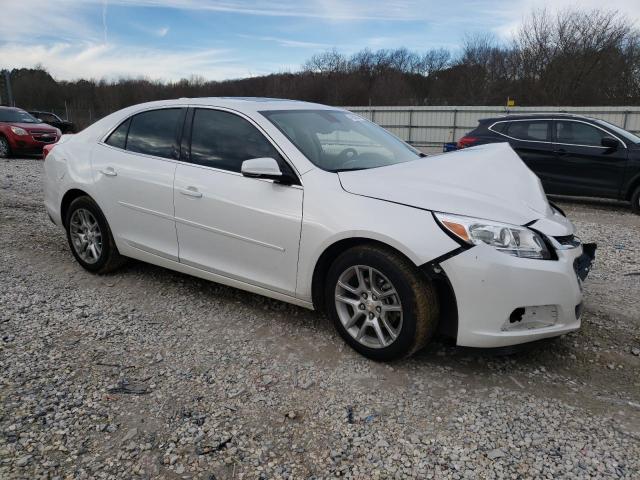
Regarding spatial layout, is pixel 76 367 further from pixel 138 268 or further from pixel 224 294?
pixel 138 268

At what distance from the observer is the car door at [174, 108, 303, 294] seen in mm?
3316

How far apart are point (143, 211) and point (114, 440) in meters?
2.10

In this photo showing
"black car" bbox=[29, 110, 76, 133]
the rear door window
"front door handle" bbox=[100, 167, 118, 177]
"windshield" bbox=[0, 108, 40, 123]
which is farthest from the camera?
"black car" bbox=[29, 110, 76, 133]

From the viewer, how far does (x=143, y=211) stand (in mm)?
4066

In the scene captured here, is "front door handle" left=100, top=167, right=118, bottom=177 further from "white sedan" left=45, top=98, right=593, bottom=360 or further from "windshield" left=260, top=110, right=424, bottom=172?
"windshield" left=260, top=110, right=424, bottom=172

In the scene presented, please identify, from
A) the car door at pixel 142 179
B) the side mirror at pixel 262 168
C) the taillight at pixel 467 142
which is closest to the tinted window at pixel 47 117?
the taillight at pixel 467 142

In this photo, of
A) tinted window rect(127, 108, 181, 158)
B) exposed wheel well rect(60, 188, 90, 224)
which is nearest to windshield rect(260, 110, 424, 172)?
tinted window rect(127, 108, 181, 158)

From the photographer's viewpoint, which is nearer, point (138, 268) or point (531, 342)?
point (531, 342)

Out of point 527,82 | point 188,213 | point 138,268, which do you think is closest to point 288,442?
point 188,213

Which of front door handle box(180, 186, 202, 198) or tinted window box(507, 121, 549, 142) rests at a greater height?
tinted window box(507, 121, 549, 142)

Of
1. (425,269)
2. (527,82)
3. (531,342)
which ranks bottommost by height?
(531,342)

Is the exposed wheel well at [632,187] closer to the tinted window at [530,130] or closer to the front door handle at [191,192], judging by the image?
the tinted window at [530,130]

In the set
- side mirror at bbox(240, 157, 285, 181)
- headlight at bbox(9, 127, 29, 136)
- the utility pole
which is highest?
the utility pole

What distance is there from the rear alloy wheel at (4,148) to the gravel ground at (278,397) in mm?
13250
